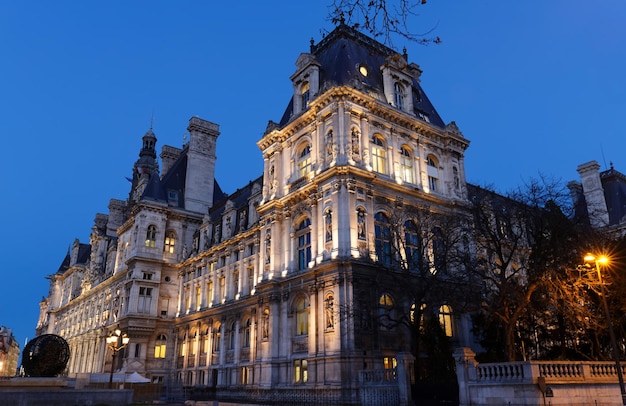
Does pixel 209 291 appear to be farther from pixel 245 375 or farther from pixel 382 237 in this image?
pixel 382 237

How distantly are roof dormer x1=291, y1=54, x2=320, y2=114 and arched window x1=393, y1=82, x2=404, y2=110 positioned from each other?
6.21 metres

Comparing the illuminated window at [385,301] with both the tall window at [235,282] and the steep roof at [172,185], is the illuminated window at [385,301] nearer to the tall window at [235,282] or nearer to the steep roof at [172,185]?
the tall window at [235,282]

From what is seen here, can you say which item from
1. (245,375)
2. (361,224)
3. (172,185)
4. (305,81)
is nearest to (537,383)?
(361,224)

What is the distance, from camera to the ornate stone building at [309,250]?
105ft

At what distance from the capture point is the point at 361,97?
36812 mm

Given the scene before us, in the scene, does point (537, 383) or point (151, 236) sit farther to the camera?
point (151, 236)

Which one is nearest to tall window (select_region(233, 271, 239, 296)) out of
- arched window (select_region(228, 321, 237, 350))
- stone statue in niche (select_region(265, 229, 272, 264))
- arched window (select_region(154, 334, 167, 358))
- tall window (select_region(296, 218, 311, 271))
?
arched window (select_region(228, 321, 237, 350))

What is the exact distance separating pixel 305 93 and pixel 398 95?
7.55m

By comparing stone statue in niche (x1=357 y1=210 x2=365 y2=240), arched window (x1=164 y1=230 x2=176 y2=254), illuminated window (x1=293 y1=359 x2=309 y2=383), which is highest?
arched window (x1=164 y1=230 x2=176 y2=254)

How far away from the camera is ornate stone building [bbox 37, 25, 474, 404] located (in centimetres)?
3200

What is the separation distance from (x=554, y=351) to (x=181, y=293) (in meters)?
38.1

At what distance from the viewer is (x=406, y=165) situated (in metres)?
39.7

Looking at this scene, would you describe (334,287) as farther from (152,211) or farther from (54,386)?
(152,211)

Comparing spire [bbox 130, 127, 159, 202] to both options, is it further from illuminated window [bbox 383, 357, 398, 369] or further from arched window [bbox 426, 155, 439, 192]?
illuminated window [bbox 383, 357, 398, 369]
